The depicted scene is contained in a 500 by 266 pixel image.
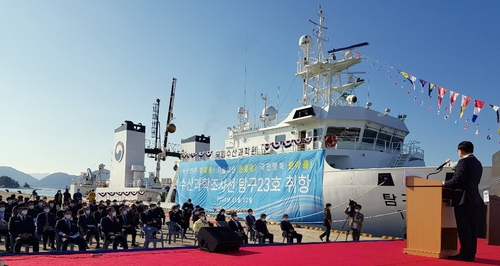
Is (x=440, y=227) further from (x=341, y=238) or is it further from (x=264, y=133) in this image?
(x=264, y=133)

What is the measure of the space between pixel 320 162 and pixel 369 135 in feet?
9.55

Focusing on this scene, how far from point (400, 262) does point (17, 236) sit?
8760mm

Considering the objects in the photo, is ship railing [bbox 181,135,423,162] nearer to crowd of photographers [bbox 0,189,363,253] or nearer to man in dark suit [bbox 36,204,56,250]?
Result: crowd of photographers [bbox 0,189,363,253]

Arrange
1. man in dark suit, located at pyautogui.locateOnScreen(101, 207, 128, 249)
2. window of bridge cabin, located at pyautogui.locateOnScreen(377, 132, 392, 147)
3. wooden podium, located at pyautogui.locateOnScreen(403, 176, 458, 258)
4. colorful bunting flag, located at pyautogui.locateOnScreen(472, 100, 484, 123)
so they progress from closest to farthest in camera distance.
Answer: wooden podium, located at pyautogui.locateOnScreen(403, 176, 458, 258)
man in dark suit, located at pyautogui.locateOnScreen(101, 207, 128, 249)
colorful bunting flag, located at pyautogui.locateOnScreen(472, 100, 484, 123)
window of bridge cabin, located at pyautogui.locateOnScreen(377, 132, 392, 147)

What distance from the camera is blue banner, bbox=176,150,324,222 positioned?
16.6 meters

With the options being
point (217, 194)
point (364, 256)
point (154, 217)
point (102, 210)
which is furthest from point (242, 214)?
point (364, 256)

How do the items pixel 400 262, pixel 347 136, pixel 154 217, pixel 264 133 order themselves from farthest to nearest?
pixel 264 133 < pixel 347 136 < pixel 154 217 < pixel 400 262

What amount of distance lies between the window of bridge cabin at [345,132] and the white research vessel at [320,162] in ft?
0.14

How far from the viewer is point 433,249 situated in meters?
4.88

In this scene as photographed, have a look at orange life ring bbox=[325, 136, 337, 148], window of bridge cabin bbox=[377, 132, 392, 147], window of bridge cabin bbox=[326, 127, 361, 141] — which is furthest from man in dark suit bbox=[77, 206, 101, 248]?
window of bridge cabin bbox=[377, 132, 392, 147]

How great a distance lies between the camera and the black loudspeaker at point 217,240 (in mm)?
5035

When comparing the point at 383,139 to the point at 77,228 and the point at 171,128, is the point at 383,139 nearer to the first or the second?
the point at 77,228

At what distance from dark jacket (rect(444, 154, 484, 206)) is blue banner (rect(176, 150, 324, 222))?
449 inches

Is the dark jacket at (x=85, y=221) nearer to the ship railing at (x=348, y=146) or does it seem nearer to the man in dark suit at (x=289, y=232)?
the man in dark suit at (x=289, y=232)
